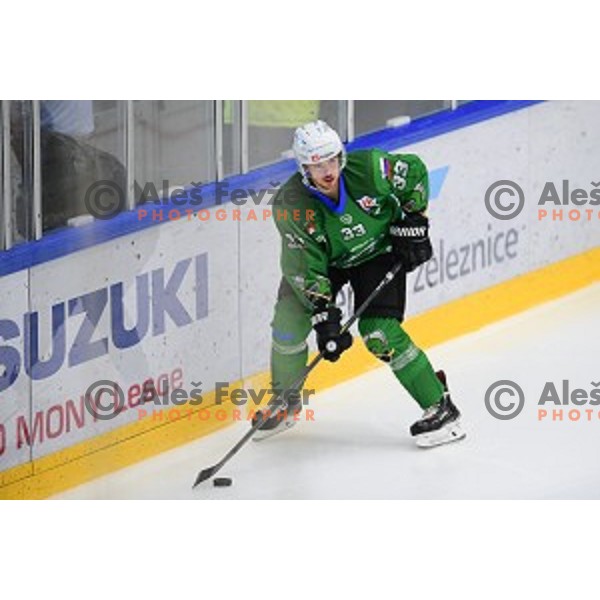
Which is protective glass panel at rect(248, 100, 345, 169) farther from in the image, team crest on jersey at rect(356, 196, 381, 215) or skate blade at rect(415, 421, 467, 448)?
skate blade at rect(415, 421, 467, 448)

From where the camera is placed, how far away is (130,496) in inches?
308

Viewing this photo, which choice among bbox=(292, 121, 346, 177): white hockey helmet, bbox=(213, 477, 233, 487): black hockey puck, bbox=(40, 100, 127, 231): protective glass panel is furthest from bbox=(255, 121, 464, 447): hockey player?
bbox=(40, 100, 127, 231): protective glass panel

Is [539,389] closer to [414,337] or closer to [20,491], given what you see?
[414,337]

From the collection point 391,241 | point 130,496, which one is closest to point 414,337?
point 391,241

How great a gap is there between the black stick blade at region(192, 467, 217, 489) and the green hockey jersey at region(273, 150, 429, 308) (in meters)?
0.43

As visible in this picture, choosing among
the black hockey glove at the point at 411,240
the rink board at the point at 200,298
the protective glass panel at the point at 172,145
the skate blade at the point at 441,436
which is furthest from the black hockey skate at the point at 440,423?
the protective glass panel at the point at 172,145

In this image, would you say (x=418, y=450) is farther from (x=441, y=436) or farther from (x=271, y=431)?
(x=271, y=431)

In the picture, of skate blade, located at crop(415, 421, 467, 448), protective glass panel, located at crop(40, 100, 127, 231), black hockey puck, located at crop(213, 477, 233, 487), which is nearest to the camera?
protective glass panel, located at crop(40, 100, 127, 231)

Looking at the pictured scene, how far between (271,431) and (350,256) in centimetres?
43

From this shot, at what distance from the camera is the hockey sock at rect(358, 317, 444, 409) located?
793 cm

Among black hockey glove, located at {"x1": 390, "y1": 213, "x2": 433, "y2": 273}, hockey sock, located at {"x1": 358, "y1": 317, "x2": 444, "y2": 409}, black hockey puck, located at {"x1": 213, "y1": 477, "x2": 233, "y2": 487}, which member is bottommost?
black hockey puck, located at {"x1": 213, "y1": 477, "x2": 233, "y2": 487}

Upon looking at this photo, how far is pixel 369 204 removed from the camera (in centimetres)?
789

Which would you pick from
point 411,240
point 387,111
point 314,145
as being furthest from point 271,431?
point 387,111

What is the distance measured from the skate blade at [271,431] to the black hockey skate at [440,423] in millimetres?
293
